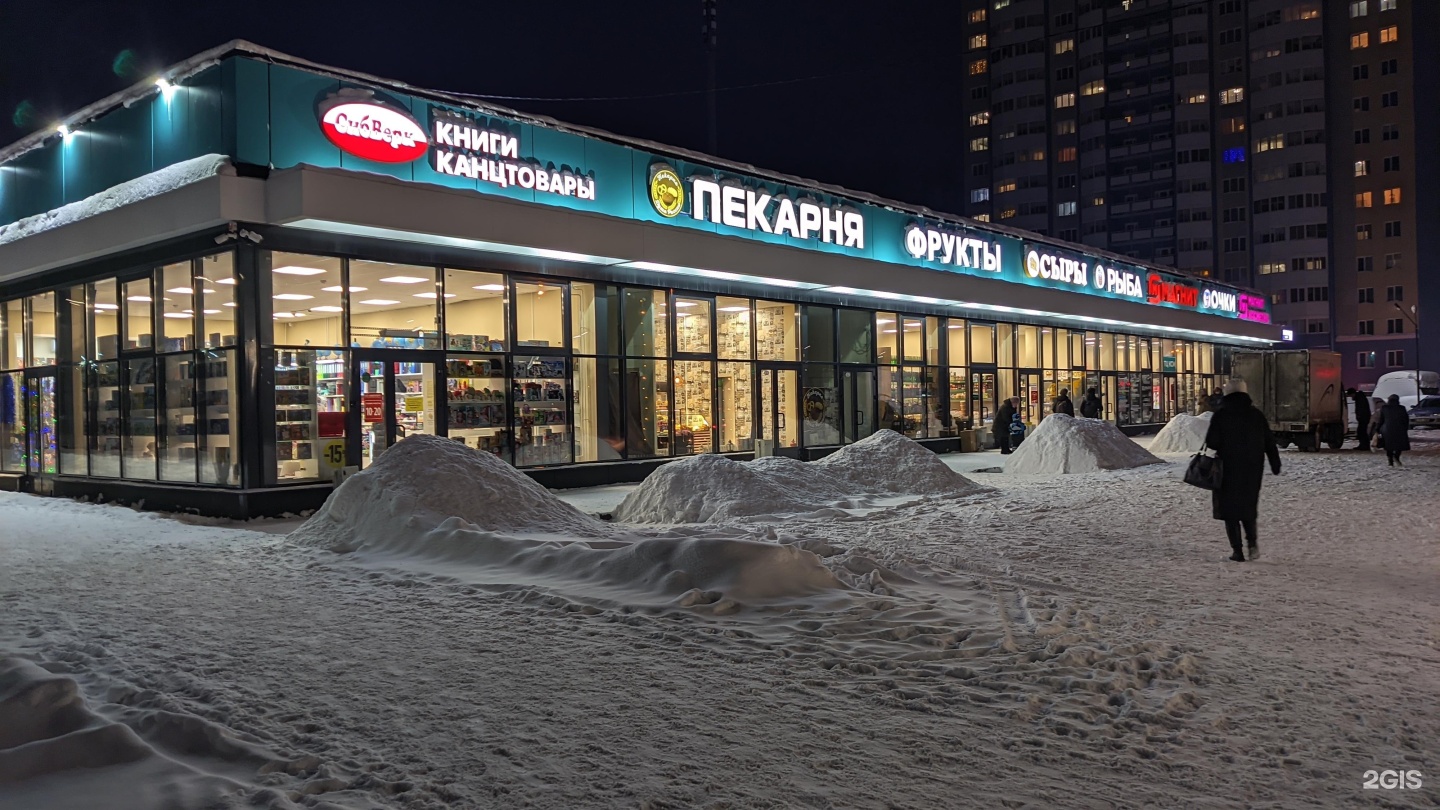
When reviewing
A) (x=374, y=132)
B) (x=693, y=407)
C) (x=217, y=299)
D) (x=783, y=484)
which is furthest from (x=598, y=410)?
(x=217, y=299)

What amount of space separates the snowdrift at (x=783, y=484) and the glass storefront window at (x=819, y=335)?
7.11m

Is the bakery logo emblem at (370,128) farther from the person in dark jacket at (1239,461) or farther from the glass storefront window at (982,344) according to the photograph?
the glass storefront window at (982,344)

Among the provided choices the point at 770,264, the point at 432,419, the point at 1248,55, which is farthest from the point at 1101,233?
the point at 432,419

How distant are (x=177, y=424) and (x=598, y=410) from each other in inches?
303

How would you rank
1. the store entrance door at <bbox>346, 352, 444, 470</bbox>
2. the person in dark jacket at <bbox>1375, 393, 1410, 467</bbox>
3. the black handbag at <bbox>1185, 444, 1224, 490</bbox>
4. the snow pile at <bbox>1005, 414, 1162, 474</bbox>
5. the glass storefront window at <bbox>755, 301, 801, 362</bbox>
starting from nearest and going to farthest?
the black handbag at <bbox>1185, 444, 1224, 490</bbox> → the store entrance door at <bbox>346, 352, 444, 470</bbox> → the snow pile at <bbox>1005, 414, 1162, 474</bbox> → the person in dark jacket at <bbox>1375, 393, 1410, 467</bbox> → the glass storefront window at <bbox>755, 301, 801, 362</bbox>

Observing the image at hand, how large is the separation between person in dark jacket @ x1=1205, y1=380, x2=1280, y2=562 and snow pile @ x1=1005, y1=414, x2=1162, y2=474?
11.2 meters

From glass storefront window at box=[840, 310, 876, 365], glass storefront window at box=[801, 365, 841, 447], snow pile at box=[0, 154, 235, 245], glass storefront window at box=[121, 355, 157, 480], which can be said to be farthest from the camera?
glass storefront window at box=[840, 310, 876, 365]

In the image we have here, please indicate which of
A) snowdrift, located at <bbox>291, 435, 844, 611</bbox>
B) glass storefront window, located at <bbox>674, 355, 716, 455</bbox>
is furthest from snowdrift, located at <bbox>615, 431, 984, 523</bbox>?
glass storefront window, located at <bbox>674, 355, 716, 455</bbox>

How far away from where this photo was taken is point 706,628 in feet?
23.2

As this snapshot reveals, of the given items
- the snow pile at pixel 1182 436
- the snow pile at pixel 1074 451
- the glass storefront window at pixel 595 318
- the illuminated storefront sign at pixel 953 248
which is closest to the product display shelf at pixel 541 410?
the glass storefront window at pixel 595 318

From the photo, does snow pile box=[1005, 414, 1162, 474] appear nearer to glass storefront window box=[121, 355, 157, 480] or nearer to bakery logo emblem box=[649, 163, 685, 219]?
bakery logo emblem box=[649, 163, 685, 219]

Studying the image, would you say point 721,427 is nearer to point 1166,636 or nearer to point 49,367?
point 49,367

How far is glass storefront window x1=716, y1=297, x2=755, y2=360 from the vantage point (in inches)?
910

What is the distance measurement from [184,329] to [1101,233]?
4138 inches
